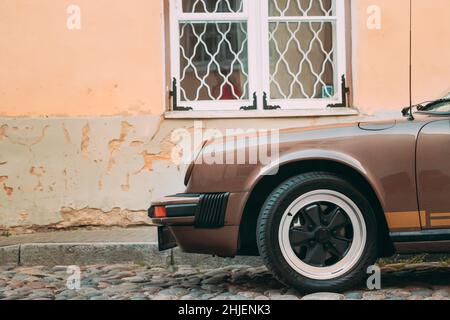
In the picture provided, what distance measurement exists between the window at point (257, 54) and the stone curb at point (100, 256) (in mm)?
1948

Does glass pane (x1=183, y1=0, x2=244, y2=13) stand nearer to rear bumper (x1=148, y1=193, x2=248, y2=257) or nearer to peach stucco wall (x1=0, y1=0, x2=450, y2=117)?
peach stucco wall (x1=0, y1=0, x2=450, y2=117)

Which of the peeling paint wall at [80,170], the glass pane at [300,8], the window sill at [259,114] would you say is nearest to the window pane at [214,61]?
the window sill at [259,114]

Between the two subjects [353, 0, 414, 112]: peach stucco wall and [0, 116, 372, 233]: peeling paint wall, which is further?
[353, 0, 414, 112]: peach stucco wall

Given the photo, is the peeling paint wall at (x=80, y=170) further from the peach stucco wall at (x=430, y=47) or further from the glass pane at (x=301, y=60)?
the peach stucco wall at (x=430, y=47)

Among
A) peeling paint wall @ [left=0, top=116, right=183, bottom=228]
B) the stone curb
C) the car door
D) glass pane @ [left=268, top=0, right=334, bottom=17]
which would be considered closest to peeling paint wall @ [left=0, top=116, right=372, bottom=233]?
peeling paint wall @ [left=0, top=116, right=183, bottom=228]

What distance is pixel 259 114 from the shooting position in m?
7.32

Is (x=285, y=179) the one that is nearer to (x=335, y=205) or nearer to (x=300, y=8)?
(x=335, y=205)

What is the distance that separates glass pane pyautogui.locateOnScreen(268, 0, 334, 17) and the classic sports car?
11.2ft

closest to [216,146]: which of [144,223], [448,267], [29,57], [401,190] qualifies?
[401,190]

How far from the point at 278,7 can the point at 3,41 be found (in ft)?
9.70

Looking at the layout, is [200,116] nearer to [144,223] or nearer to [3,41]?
[144,223]

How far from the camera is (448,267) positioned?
5.52 meters

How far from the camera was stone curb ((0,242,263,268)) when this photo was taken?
5918 millimetres

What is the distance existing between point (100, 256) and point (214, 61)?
8.48ft
